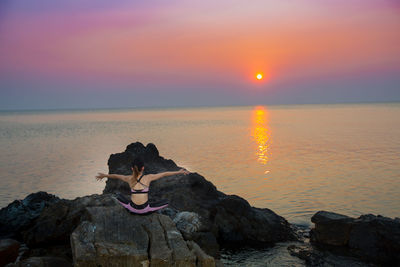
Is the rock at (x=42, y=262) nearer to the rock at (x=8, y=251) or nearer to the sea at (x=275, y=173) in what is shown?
the rock at (x=8, y=251)

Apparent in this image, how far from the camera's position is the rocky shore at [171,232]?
9906 millimetres

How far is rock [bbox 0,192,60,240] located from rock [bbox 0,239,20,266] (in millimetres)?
3328

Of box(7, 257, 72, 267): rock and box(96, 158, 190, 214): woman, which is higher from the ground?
box(96, 158, 190, 214): woman

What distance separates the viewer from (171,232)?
10.6 meters

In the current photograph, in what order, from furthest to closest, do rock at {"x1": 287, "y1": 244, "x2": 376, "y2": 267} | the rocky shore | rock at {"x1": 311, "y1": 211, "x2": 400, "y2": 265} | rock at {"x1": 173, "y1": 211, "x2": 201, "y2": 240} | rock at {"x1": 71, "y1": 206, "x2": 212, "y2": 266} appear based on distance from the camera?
rock at {"x1": 311, "y1": 211, "x2": 400, "y2": 265}
rock at {"x1": 287, "y1": 244, "x2": 376, "y2": 267}
rock at {"x1": 173, "y1": 211, "x2": 201, "y2": 240}
the rocky shore
rock at {"x1": 71, "y1": 206, "x2": 212, "y2": 266}

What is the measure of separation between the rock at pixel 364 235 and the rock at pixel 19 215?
1280 cm

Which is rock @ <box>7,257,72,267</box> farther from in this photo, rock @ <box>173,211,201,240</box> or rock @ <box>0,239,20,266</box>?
rock @ <box>173,211,201,240</box>

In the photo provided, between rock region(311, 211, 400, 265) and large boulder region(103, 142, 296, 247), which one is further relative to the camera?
large boulder region(103, 142, 296, 247)

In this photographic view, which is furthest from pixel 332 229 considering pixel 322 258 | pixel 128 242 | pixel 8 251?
pixel 8 251

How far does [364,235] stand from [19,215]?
15.0m

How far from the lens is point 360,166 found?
3741cm

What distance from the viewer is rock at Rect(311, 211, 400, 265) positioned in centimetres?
1520

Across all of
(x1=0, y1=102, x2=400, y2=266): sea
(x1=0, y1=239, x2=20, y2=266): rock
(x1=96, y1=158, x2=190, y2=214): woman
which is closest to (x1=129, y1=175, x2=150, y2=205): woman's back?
(x1=96, y1=158, x2=190, y2=214): woman

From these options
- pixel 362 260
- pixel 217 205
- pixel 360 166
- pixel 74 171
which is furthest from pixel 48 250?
Answer: pixel 360 166
